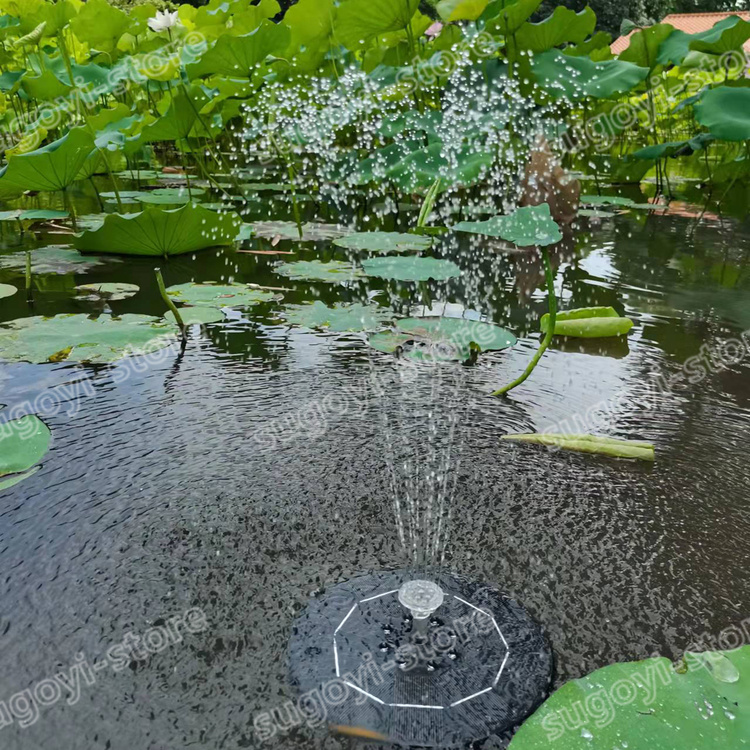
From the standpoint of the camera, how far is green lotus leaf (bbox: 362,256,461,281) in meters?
1.92

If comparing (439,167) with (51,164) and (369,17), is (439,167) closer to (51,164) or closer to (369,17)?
(369,17)

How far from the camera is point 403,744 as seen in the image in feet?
2.25

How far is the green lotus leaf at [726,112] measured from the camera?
10.1ft

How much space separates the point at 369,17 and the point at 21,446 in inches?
122

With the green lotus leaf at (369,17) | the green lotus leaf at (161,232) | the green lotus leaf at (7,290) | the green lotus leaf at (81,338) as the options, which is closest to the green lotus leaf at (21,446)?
the green lotus leaf at (81,338)

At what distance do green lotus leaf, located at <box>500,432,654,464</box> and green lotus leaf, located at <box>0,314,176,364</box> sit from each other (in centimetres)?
101

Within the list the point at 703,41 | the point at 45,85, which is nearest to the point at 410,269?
the point at 703,41

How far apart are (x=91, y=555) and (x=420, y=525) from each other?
521mm

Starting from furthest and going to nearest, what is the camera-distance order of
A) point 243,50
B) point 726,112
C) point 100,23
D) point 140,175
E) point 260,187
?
point 140,175
point 260,187
point 100,23
point 243,50
point 726,112

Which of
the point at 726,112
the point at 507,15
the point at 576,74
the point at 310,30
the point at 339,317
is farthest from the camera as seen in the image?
the point at 310,30

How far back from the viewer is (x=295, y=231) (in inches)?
133

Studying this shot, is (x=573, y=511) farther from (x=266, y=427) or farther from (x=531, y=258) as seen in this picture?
(x=531, y=258)

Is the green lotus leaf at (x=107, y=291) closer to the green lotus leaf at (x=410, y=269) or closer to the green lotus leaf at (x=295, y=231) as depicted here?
the green lotus leaf at (x=410, y=269)

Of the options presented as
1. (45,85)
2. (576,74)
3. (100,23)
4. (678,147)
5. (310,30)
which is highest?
(100,23)
